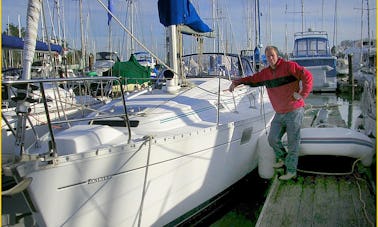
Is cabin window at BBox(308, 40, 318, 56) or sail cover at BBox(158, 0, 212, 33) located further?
cabin window at BBox(308, 40, 318, 56)

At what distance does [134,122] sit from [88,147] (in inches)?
37.5

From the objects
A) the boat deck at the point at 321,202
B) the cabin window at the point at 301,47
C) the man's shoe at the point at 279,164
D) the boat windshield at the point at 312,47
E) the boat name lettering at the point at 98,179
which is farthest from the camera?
the cabin window at the point at 301,47

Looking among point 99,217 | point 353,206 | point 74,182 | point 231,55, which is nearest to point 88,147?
point 74,182

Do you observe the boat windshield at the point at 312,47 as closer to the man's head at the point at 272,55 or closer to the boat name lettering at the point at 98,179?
the man's head at the point at 272,55

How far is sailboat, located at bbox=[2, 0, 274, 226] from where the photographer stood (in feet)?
11.2

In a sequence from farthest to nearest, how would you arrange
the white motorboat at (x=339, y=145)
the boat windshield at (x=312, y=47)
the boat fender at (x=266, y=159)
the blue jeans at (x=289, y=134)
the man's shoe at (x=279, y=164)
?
the boat windshield at (x=312, y=47), the boat fender at (x=266, y=159), the man's shoe at (x=279, y=164), the white motorboat at (x=339, y=145), the blue jeans at (x=289, y=134)

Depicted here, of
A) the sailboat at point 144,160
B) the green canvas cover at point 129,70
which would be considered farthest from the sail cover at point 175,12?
the green canvas cover at point 129,70

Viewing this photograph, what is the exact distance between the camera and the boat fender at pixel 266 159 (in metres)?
5.78

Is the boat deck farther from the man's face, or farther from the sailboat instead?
the man's face

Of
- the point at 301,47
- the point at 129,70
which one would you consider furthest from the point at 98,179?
the point at 301,47

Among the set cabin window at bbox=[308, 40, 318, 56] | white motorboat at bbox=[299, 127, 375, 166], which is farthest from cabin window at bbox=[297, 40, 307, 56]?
white motorboat at bbox=[299, 127, 375, 166]

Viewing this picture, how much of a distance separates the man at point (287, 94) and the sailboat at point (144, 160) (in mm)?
671

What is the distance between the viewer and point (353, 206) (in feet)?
15.1

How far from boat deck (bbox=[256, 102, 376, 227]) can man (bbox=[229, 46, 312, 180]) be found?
1.01 ft
